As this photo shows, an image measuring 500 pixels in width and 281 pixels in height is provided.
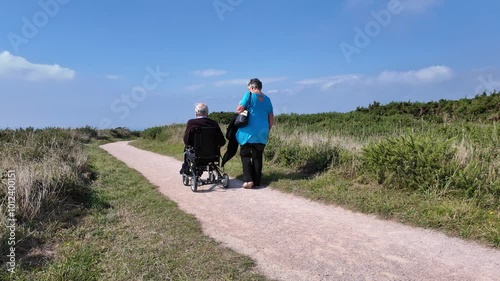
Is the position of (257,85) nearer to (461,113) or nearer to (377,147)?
(377,147)

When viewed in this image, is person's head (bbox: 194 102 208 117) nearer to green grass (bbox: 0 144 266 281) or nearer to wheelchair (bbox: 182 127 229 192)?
wheelchair (bbox: 182 127 229 192)

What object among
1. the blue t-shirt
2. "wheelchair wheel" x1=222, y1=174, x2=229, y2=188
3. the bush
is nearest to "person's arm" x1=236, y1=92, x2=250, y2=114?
the blue t-shirt

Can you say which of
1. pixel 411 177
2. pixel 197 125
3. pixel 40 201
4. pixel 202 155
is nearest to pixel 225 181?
pixel 202 155

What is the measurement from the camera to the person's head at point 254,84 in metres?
7.37

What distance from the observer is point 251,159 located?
24.6 feet

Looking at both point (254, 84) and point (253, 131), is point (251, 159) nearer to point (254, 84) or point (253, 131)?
point (253, 131)

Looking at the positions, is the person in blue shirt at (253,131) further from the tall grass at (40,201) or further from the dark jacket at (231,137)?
the tall grass at (40,201)

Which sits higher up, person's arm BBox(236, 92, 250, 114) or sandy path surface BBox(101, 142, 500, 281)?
person's arm BBox(236, 92, 250, 114)

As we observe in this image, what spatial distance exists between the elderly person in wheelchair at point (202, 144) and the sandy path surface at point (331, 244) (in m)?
1.16

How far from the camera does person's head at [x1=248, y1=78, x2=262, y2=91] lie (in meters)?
7.37

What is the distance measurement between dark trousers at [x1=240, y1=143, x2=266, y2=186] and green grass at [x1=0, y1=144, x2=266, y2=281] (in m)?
1.84

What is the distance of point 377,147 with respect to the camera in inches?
268

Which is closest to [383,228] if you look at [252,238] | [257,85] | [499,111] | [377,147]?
[252,238]

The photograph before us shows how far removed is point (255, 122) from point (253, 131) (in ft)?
0.63
